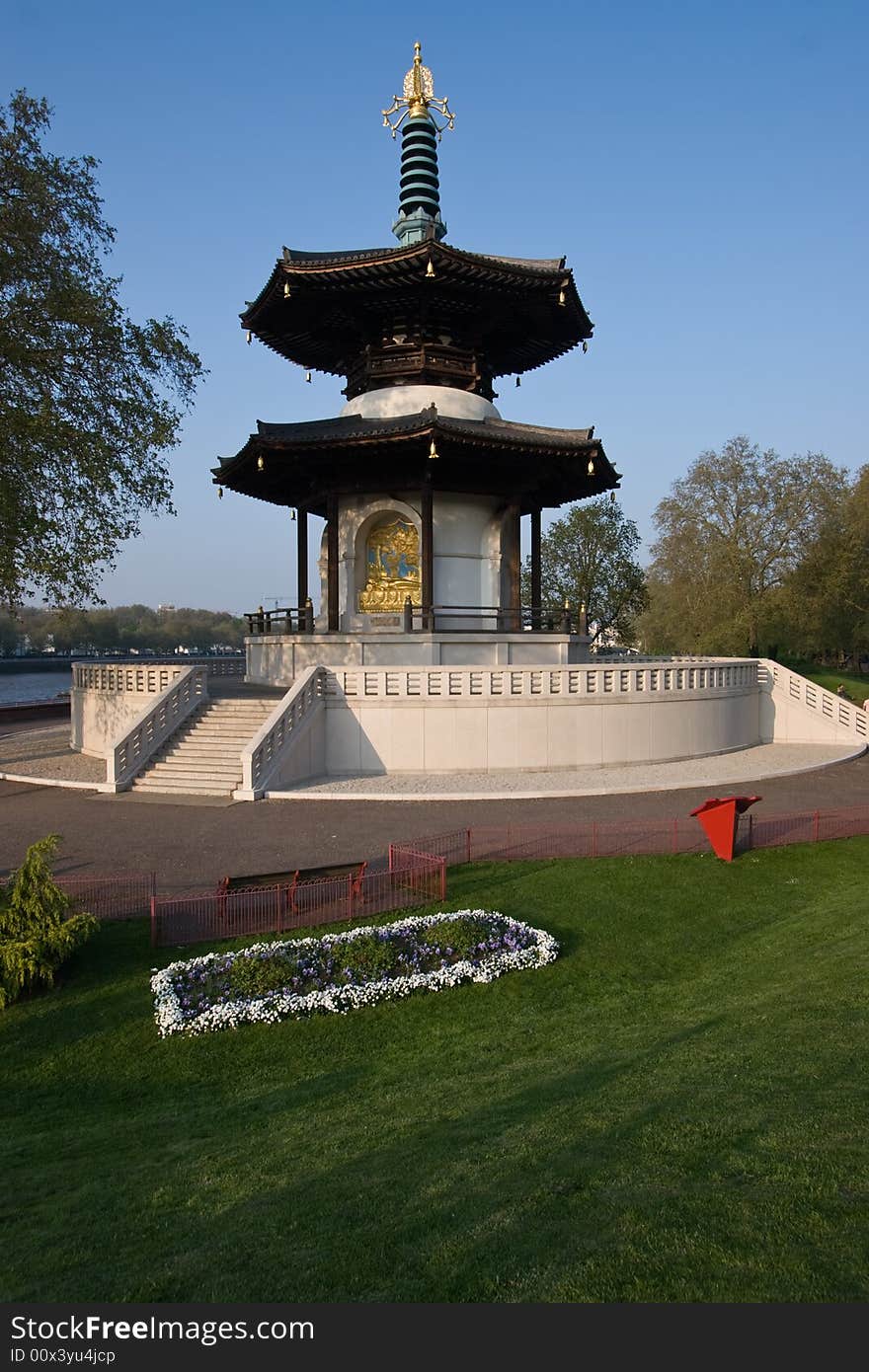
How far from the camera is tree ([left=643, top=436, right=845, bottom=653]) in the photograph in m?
50.6

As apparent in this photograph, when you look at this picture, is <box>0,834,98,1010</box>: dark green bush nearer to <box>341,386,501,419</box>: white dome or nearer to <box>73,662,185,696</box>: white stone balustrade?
<box>73,662,185,696</box>: white stone balustrade

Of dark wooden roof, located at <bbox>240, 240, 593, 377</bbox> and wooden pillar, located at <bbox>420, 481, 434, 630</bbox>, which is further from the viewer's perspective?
wooden pillar, located at <bbox>420, 481, 434, 630</bbox>

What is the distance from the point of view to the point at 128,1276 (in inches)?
170

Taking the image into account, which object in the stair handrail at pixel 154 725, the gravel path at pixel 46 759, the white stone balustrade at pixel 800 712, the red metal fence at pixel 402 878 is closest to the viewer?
the red metal fence at pixel 402 878

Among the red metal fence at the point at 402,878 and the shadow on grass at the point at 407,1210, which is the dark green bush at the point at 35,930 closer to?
the red metal fence at the point at 402,878

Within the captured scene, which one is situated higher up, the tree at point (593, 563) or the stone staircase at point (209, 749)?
the tree at point (593, 563)

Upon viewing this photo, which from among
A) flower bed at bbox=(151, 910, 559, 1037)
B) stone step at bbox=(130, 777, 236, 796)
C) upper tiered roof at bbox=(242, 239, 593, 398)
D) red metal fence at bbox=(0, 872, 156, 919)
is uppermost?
upper tiered roof at bbox=(242, 239, 593, 398)

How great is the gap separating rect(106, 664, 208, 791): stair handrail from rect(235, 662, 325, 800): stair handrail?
9.54 feet

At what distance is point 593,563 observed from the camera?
48844mm

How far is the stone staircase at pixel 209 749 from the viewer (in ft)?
64.1

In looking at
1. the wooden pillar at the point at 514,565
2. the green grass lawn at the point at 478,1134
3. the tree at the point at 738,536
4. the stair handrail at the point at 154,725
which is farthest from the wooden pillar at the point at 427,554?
the tree at the point at 738,536

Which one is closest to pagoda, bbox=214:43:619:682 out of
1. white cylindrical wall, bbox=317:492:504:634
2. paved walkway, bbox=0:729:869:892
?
white cylindrical wall, bbox=317:492:504:634

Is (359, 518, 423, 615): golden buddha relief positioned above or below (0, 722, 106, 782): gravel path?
above

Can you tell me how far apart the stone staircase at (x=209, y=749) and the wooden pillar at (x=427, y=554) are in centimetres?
530
